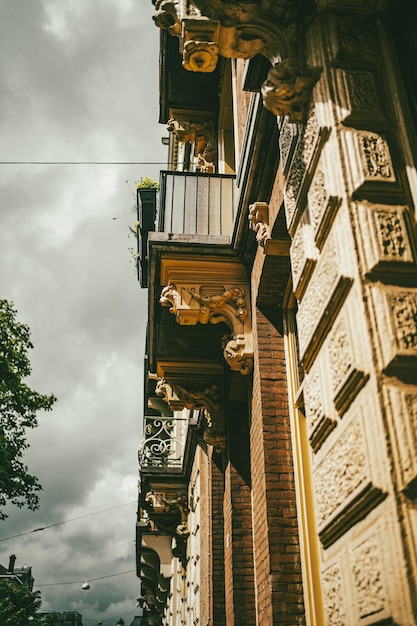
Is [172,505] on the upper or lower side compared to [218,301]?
upper

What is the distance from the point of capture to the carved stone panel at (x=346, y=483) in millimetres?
2467

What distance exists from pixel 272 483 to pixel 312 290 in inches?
113

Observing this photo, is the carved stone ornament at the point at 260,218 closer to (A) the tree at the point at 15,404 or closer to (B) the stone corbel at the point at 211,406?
(B) the stone corbel at the point at 211,406

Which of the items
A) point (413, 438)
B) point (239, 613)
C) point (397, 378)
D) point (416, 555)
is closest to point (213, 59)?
point (397, 378)

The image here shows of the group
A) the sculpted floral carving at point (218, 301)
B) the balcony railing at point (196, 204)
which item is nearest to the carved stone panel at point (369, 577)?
the sculpted floral carving at point (218, 301)

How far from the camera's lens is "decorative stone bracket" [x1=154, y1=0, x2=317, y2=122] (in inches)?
145

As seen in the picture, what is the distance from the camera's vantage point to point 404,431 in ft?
7.81

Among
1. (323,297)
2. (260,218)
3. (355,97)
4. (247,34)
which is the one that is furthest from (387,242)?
(260,218)

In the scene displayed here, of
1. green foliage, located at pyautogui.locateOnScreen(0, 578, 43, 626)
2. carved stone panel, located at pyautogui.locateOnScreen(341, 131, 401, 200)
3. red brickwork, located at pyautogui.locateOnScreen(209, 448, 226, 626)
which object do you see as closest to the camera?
carved stone panel, located at pyautogui.locateOnScreen(341, 131, 401, 200)

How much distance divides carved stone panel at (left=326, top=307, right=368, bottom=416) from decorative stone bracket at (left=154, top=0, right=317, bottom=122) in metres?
1.40

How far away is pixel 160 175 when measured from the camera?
7.68m

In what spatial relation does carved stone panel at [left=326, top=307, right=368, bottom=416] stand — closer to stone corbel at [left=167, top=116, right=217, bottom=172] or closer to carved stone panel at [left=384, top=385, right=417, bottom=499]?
carved stone panel at [left=384, top=385, right=417, bottom=499]

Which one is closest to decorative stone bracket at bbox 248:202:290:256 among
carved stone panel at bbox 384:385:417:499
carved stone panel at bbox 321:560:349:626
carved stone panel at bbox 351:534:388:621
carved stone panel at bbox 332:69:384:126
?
carved stone panel at bbox 332:69:384:126

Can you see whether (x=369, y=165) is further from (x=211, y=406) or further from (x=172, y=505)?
(x=172, y=505)
